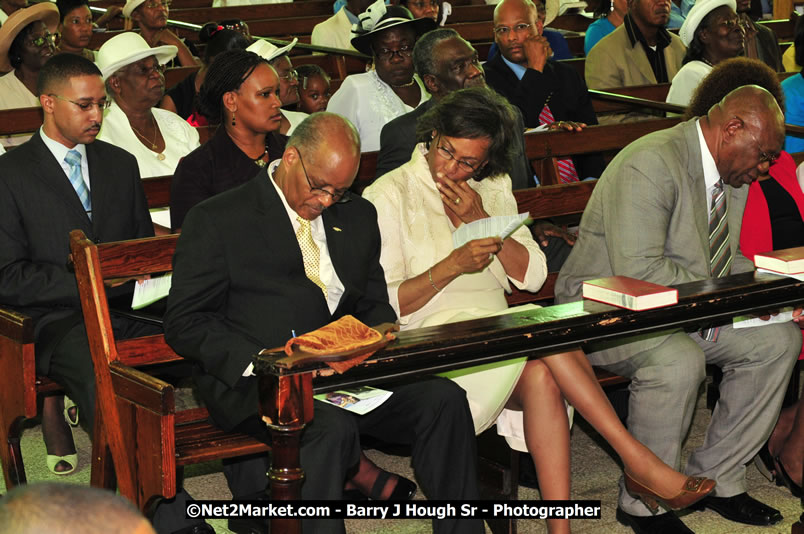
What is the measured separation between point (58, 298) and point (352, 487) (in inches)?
42.9

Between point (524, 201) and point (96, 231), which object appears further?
point (524, 201)

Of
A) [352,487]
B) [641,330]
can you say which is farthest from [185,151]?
[641,330]

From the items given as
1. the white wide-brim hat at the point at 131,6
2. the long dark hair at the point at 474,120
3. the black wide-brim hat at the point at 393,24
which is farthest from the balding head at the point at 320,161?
the white wide-brim hat at the point at 131,6

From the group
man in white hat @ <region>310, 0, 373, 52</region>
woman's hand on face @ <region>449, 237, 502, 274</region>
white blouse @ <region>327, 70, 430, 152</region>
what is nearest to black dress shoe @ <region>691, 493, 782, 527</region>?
woman's hand on face @ <region>449, 237, 502, 274</region>

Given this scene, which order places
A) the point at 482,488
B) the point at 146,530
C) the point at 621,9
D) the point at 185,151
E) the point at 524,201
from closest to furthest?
the point at 146,530
the point at 482,488
the point at 524,201
the point at 185,151
the point at 621,9

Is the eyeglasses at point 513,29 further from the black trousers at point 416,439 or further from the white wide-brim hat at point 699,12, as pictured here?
the black trousers at point 416,439

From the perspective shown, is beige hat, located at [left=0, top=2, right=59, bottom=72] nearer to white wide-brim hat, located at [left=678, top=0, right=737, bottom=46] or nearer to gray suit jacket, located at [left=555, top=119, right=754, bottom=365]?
gray suit jacket, located at [left=555, top=119, right=754, bottom=365]

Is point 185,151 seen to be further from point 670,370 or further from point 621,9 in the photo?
point 621,9

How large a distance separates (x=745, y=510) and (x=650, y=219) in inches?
38.5

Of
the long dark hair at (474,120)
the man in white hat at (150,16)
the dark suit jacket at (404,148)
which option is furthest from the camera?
the man in white hat at (150,16)

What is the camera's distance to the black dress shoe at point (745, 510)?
3.40 meters

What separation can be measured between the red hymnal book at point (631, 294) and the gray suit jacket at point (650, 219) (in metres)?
0.49

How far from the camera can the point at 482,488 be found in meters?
3.34

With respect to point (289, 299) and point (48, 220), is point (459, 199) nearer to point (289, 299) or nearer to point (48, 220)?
point (289, 299)
